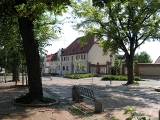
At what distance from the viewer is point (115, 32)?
25953 millimetres

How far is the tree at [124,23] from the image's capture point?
83.3 ft

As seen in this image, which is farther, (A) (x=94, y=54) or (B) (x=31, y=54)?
(A) (x=94, y=54)

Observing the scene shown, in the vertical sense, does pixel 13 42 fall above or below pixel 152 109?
above

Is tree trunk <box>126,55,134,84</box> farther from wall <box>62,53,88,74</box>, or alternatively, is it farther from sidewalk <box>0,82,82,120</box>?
wall <box>62,53,88,74</box>

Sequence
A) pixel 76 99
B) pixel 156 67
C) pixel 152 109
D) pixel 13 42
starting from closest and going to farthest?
pixel 152 109
pixel 76 99
pixel 13 42
pixel 156 67

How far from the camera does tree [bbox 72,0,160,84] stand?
25.4m

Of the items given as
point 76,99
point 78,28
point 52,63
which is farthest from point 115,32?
point 52,63

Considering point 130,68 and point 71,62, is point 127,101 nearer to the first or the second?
point 130,68

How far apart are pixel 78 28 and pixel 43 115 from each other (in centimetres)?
2001

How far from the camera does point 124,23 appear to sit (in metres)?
26.5

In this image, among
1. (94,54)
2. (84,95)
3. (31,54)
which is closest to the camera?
(84,95)

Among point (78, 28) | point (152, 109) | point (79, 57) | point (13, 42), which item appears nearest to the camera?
point (152, 109)

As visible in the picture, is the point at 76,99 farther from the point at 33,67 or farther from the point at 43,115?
the point at 43,115

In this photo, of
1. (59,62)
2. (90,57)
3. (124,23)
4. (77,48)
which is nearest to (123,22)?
(124,23)
